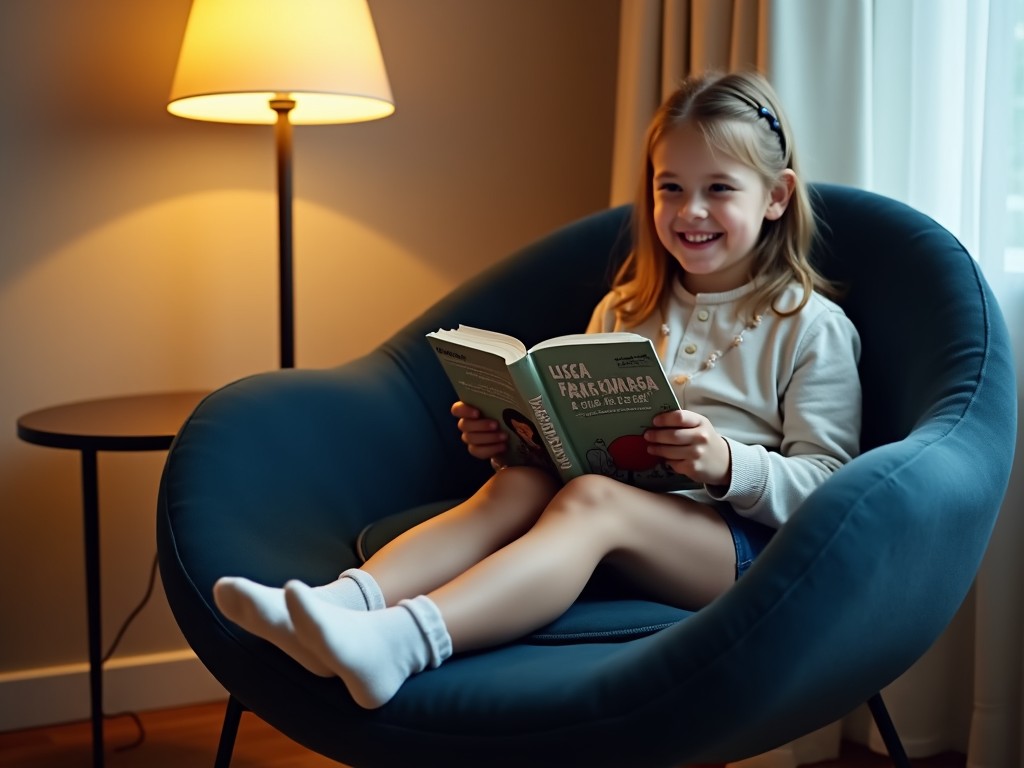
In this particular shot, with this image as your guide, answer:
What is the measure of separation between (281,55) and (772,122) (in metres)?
0.73

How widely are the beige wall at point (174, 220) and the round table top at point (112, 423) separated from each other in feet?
0.52

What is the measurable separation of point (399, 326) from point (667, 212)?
880 millimetres

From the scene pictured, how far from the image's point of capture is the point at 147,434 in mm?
1622

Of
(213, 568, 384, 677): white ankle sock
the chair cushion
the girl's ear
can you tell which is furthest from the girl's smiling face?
(213, 568, 384, 677): white ankle sock

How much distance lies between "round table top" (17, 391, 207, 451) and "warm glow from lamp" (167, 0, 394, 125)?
475 millimetres

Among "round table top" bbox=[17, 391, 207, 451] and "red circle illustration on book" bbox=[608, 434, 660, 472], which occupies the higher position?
"red circle illustration on book" bbox=[608, 434, 660, 472]

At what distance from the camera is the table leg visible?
1.72 meters

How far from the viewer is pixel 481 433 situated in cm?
142

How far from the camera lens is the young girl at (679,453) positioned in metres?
1.08

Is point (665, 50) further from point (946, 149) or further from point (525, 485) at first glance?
point (525, 485)

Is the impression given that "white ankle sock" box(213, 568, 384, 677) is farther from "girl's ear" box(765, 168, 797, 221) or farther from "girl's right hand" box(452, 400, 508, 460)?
"girl's ear" box(765, 168, 797, 221)

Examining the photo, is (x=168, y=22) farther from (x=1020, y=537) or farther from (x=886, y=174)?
(x=1020, y=537)

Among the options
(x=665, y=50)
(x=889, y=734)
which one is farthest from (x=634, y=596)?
(x=665, y=50)

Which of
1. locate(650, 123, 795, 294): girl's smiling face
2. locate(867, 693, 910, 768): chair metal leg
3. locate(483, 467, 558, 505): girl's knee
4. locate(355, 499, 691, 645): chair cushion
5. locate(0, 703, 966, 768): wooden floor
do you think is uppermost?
locate(650, 123, 795, 294): girl's smiling face
